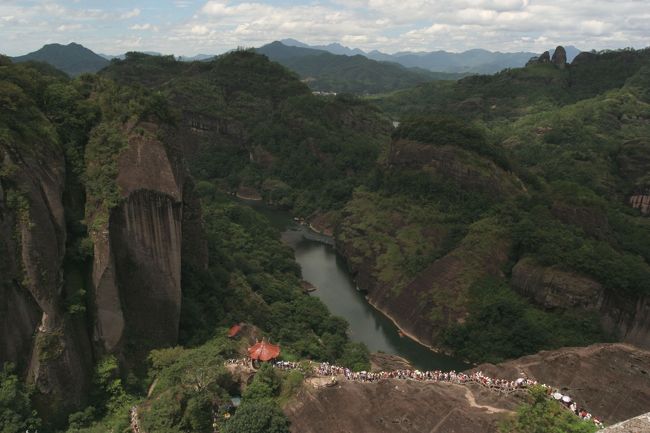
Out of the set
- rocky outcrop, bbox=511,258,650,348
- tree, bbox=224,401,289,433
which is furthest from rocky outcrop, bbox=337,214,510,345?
tree, bbox=224,401,289,433

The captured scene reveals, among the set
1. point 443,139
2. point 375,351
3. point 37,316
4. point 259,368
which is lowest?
point 375,351

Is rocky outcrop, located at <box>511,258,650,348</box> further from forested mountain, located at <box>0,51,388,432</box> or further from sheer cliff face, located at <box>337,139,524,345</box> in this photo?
forested mountain, located at <box>0,51,388,432</box>

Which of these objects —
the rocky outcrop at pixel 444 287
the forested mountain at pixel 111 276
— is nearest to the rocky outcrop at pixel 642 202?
the rocky outcrop at pixel 444 287

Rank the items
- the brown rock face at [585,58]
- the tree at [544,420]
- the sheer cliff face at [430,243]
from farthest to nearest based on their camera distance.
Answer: the brown rock face at [585,58] → the sheer cliff face at [430,243] → the tree at [544,420]

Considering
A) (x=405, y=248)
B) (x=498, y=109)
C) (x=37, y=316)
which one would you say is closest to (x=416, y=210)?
(x=405, y=248)

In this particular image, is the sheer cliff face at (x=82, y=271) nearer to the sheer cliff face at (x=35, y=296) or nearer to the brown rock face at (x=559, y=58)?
the sheer cliff face at (x=35, y=296)

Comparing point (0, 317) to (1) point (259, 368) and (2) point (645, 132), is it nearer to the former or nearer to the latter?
(1) point (259, 368)
